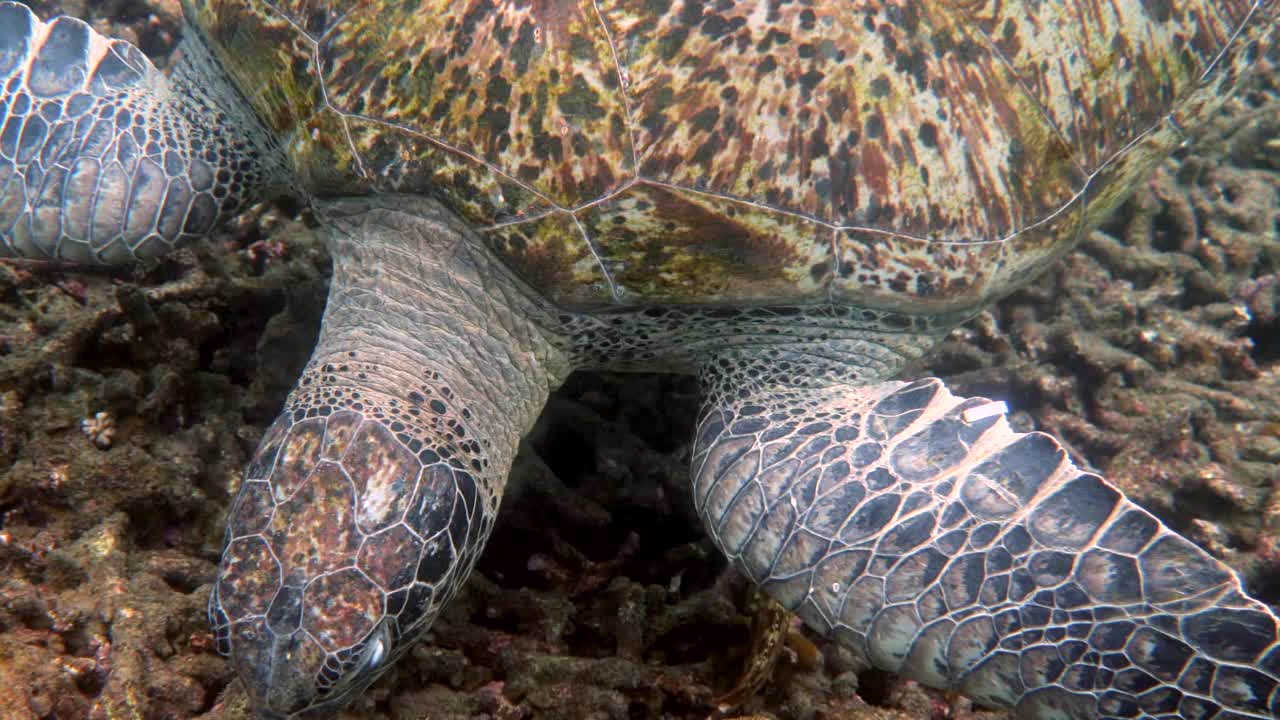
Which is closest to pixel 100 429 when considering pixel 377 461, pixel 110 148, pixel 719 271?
pixel 110 148

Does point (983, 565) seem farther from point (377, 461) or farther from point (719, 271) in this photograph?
A: point (377, 461)

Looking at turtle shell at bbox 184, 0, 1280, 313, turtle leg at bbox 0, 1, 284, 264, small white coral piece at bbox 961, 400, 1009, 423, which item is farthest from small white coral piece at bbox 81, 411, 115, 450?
small white coral piece at bbox 961, 400, 1009, 423

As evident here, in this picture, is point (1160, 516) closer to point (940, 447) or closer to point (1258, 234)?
point (940, 447)

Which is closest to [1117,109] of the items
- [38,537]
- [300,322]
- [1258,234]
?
[1258,234]

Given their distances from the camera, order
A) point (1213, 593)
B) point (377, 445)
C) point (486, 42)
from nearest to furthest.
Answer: point (1213, 593)
point (377, 445)
point (486, 42)

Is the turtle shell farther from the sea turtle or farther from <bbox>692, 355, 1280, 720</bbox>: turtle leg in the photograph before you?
<bbox>692, 355, 1280, 720</bbox>: turtle leg

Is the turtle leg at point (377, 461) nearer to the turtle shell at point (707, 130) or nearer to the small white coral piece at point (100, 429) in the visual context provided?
the turtle shell at point (707, 130)

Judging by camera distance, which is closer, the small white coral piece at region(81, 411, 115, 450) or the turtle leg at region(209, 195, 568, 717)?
the turtle leg at region(209, 195, 568, 717)
